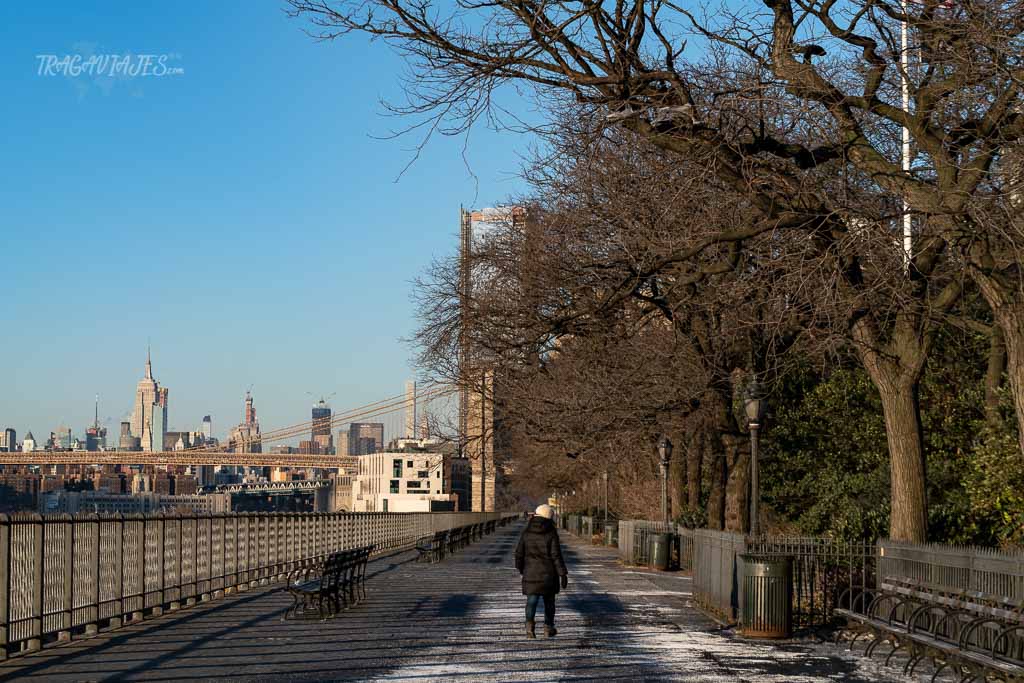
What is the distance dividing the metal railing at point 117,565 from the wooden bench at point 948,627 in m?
9.64

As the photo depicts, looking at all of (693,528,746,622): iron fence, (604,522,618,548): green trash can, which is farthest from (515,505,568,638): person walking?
(604,522,618,548): green trash can

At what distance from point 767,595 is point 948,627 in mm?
3364

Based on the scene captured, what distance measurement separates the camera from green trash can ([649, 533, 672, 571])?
3606 centimetres

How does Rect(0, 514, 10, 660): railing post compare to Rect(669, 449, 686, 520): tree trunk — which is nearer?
Rect(0, 514, 10, 660): railing post

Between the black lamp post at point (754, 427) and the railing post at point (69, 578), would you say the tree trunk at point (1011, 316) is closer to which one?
the black lamp post at point (754, 427)

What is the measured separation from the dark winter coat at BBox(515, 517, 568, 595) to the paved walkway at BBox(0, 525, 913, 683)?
2.32 feet

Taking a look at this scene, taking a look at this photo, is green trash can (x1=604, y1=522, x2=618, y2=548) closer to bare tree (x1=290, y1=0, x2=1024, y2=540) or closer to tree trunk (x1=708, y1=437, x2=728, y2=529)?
tree trunk (x1=708, y1=437, x2=728, y2=529)

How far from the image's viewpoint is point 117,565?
19.6 meters

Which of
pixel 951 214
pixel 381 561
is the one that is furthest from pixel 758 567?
pixel 381 561

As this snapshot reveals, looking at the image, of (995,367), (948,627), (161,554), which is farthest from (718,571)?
(995,367)

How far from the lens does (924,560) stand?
1633 centimetres

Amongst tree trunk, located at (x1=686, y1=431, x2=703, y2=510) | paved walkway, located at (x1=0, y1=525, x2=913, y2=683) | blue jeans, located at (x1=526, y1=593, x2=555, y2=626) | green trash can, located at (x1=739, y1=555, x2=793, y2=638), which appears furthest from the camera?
tree trunk, located at (x1=686, y1=431, x2=703, y2=510)

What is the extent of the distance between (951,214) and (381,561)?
3123cm

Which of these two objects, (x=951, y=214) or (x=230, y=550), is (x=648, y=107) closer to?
(x=951, y=214)
